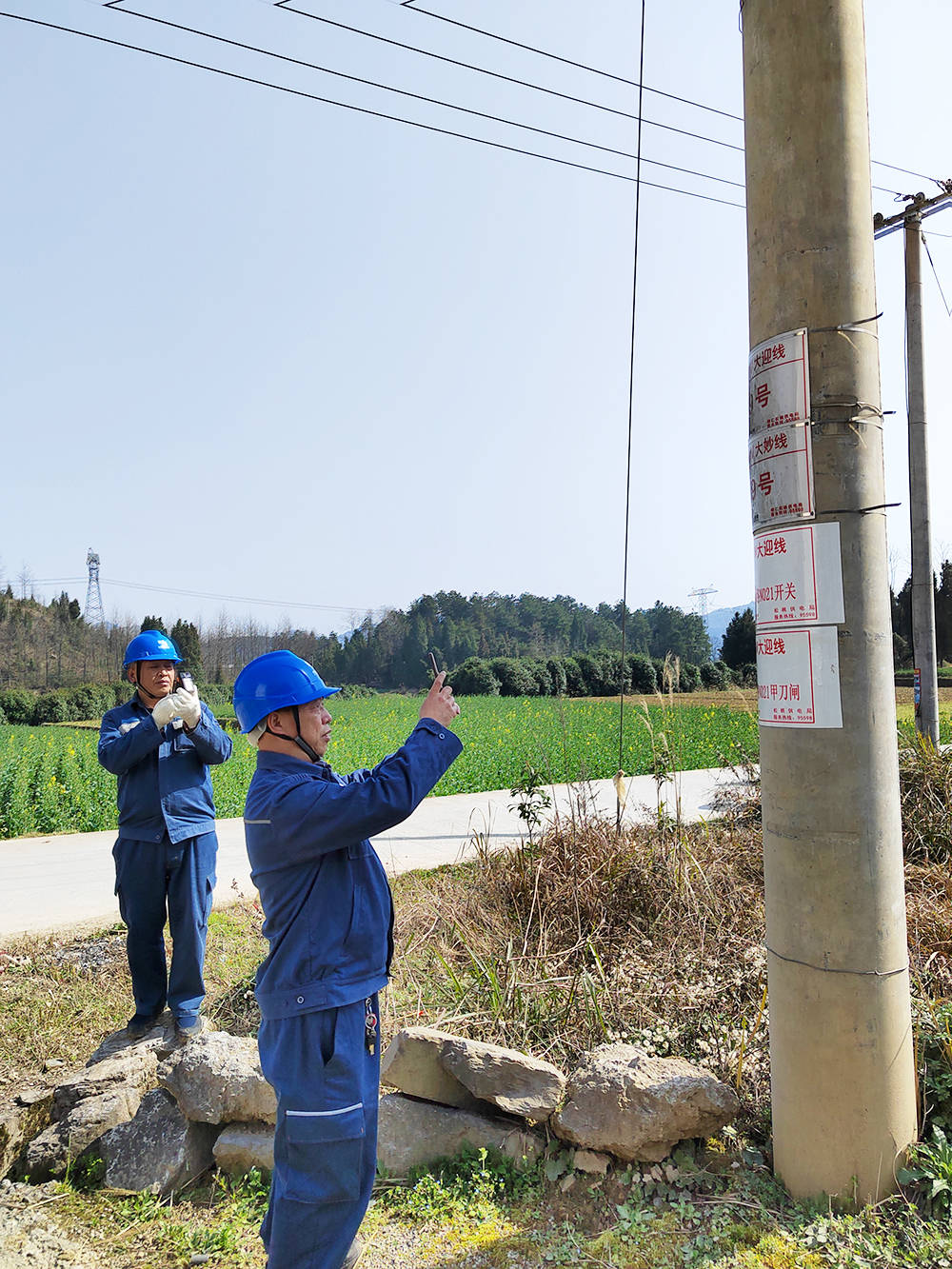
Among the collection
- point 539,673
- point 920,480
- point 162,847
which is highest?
point 920,480

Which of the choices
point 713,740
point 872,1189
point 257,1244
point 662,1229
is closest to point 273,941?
Result: point 257,1244

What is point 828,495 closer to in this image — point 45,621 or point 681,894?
point 681,894

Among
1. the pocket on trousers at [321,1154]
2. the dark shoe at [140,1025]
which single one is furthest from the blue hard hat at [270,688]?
the dark shoe at [140,1025]

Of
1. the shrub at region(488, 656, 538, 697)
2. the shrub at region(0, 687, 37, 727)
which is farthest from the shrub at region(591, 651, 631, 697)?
the shrub at region(0, 687, 37, 727)

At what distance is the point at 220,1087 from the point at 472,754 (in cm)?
1255

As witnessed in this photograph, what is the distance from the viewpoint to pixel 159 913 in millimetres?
4301

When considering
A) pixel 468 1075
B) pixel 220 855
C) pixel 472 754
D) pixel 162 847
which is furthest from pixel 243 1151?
pixel 472 754

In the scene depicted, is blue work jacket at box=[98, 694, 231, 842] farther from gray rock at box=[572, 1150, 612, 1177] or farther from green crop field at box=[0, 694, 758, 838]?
green crop field at box=[0, 694, 758, 838]

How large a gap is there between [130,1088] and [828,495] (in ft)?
11.0

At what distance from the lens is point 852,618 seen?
252 centimetres

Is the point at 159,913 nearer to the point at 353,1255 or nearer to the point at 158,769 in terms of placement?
the point at 158,769

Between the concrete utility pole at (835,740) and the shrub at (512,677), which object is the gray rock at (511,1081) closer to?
the concrete utility pole at (835,740)

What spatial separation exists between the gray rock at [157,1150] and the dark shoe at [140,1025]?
1.03m

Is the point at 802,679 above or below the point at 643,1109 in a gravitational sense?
above
